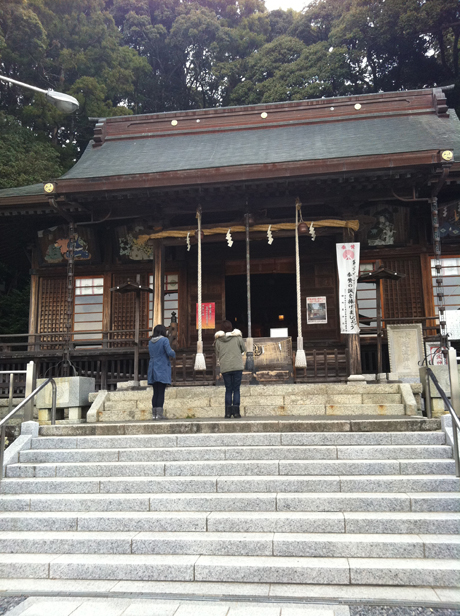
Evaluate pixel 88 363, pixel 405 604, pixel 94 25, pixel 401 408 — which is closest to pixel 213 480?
pixel 405 604

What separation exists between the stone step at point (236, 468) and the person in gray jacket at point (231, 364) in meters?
1.88

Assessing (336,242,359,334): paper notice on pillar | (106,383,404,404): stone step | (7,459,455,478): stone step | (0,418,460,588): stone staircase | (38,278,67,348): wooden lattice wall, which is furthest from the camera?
(38,278,67,348): wooden lattice wall

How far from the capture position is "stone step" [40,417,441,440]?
6676mm

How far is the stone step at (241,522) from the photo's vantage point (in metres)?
4.91

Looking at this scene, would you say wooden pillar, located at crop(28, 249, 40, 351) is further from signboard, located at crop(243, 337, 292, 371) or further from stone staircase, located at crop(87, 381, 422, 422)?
signboard, located at crop(243, 337, 292, 371)

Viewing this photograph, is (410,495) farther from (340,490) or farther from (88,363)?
(88,363)

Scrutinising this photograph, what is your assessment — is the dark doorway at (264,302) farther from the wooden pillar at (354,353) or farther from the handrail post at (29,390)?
the handrail post at (29,390)

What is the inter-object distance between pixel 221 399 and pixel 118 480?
3.48 m

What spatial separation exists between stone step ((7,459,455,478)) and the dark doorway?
11387mm

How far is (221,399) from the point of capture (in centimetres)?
926

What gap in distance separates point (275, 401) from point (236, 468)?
3046mm

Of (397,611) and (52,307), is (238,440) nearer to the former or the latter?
(397,611)

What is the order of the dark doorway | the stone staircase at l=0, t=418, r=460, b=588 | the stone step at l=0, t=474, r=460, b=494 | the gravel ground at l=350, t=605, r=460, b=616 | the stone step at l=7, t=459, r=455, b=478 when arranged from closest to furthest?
the gravel ground at l=350, t=605, r=460, b=616, the stone staircase at l=0, t=418, r=460, b=588, the stone step at l=0, t=474, r=460, b=494, the stone step at l=7, t=459, r=455, b=478, the dark doorway

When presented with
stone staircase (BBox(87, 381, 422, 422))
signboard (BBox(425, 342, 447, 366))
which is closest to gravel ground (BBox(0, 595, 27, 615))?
stone staircase (BBox(87, 381, 422, 422))
